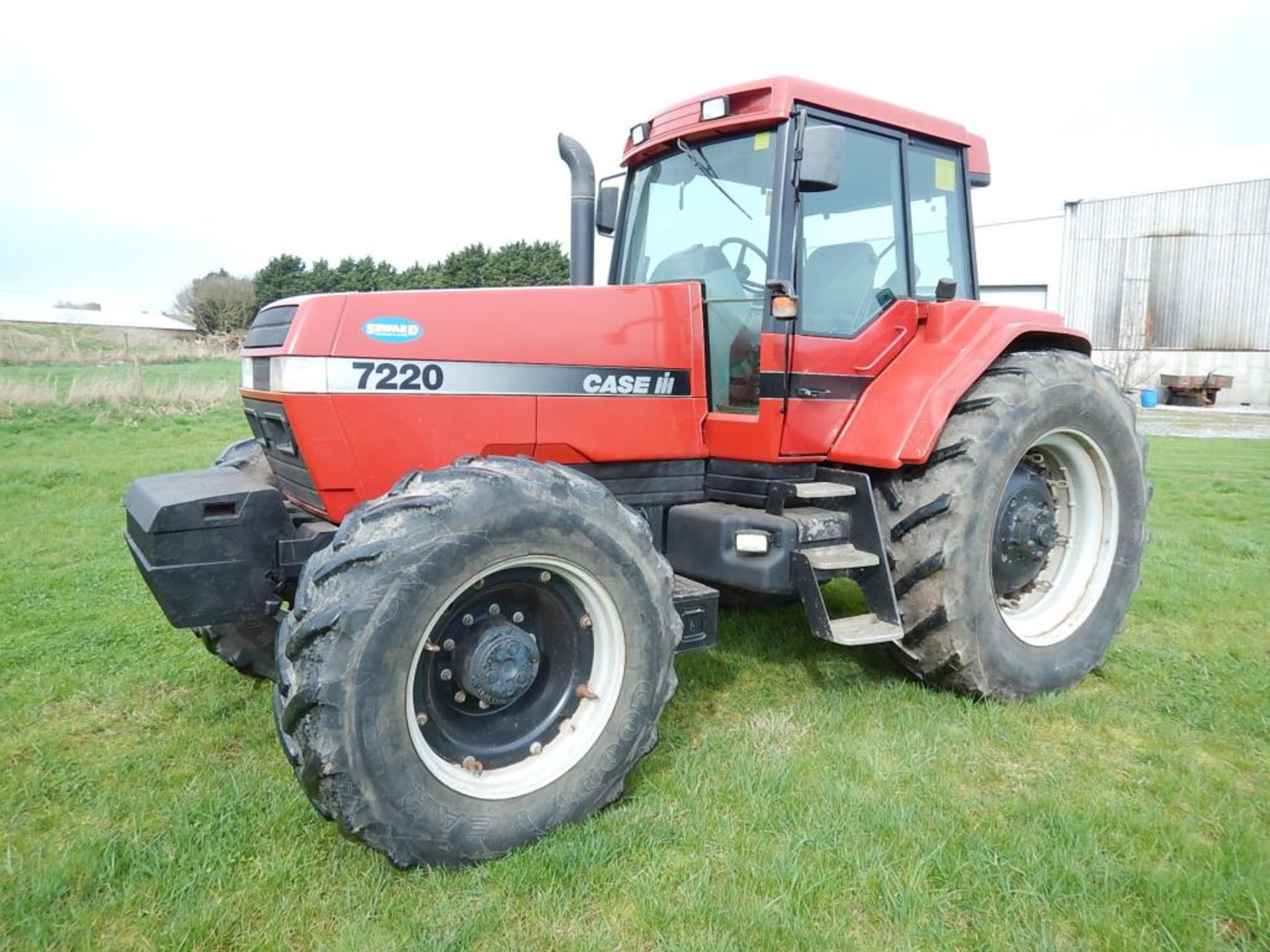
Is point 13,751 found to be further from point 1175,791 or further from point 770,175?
point 1175,791

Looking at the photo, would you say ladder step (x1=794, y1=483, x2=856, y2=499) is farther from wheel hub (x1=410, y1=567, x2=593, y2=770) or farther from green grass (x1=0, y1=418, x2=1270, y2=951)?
wheel hub (x1=410, y1=567, x2=593, y2=770)

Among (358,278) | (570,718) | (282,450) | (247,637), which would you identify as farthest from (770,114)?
(358,278)

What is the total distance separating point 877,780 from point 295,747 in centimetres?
190

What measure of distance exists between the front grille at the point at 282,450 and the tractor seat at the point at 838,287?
2015 mm

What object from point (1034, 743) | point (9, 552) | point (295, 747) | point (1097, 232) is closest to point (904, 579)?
point (1034, 743)

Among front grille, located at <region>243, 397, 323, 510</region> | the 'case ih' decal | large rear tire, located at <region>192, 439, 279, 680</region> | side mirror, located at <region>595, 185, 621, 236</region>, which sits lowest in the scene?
large rear tire, located at <region>192, 439, 279, 680</region>

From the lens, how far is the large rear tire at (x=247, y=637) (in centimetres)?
382

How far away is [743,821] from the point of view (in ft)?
9.48

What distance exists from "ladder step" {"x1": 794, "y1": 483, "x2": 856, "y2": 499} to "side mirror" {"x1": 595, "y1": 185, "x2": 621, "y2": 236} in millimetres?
1627

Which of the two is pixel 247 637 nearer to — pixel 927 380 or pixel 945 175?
pixel 927 380

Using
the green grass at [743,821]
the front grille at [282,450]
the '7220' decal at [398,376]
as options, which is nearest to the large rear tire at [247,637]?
the green grass at [743,821]

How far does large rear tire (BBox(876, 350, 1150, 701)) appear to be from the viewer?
12.0 feet

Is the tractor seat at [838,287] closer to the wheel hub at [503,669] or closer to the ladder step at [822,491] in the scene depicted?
the ladder step at [822,491]

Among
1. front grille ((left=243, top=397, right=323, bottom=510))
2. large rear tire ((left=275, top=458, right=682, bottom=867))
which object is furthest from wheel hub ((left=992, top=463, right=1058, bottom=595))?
front grille ((left=243, top=397, right=323, bottom=510))
